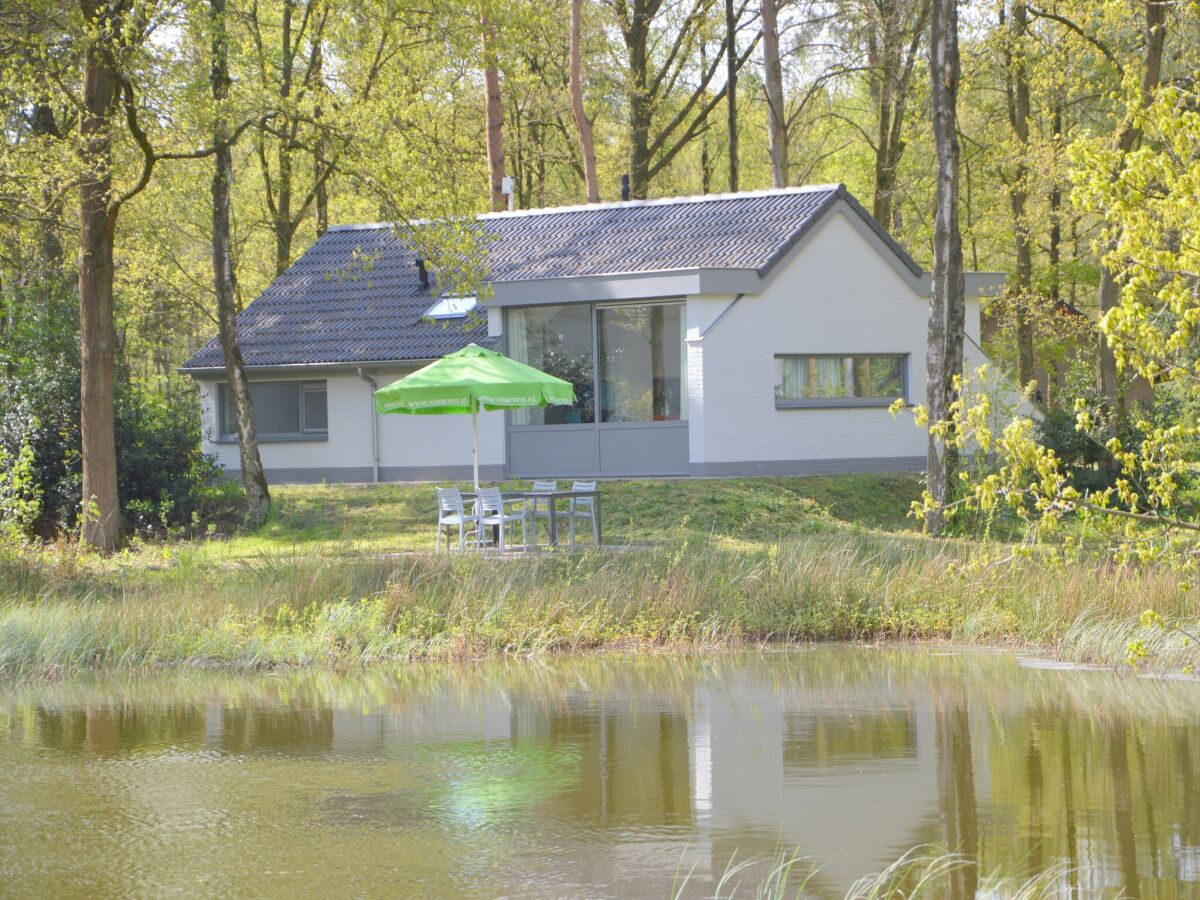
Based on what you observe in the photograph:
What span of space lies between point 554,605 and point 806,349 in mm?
12993

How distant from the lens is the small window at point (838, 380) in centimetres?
2600

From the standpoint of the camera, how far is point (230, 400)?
94.7 ft

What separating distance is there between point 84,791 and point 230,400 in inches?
823

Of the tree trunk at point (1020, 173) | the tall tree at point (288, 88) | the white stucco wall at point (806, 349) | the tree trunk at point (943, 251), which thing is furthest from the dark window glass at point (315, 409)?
the tree trunk at point (1020, 173)

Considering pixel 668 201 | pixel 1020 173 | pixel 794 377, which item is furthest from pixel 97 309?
pixel 1020 173

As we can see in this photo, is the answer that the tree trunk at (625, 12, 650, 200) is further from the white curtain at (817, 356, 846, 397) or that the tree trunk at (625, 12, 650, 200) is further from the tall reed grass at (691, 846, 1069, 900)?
the tall reed grass at (691, 846, 1069, 900)

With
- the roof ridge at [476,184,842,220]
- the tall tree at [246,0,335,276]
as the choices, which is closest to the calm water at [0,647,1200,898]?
the tall tree at [246,0,335,276]

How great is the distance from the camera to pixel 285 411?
28.6 meters

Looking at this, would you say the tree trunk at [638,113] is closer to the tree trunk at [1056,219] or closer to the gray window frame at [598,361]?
the tree trunk at [1056,219]

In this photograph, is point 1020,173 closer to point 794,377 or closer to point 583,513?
point 794,377

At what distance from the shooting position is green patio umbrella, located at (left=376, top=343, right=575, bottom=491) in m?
18.6

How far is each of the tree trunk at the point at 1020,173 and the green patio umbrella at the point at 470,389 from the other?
37.4 feet

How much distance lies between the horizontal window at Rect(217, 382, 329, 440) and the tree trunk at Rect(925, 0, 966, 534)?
11849mm

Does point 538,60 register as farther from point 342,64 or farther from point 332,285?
point 332,285
